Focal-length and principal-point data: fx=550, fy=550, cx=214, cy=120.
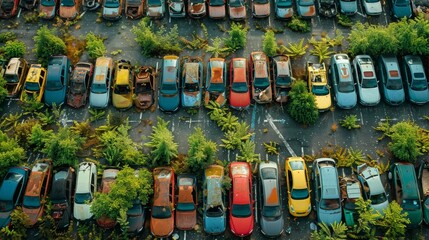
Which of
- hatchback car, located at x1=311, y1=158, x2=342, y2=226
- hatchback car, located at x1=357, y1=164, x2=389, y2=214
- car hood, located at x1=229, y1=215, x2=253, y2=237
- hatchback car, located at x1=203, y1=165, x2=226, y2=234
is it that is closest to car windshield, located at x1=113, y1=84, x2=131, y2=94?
hatchback car, located at x1=203, y1=165, x2=226, y2=234

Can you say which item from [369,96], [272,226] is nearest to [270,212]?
[272,226]

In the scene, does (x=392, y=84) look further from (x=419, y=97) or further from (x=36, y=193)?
(x=36, y=193)

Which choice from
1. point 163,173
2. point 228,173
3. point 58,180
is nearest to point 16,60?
point 58,180

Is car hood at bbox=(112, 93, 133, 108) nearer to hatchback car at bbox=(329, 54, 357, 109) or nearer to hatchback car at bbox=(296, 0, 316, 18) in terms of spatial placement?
hatchback car at bbox=(329, 54, 357, 109)

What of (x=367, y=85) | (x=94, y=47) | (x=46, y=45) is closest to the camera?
(x=367, y=85)

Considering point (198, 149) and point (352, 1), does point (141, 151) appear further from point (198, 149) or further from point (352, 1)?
point (352, 1)

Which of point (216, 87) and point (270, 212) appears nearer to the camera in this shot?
point (270, 212)
